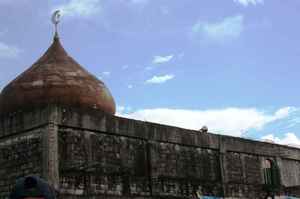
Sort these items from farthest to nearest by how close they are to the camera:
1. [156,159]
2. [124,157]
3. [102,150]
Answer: [156,159], [124,157], [102,150]

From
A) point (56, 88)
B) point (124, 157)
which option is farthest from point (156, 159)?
point (56, 88)

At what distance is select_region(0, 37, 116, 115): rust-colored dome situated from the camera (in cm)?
1683

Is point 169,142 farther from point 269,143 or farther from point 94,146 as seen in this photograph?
point 269,143

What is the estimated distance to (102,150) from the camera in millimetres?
15523

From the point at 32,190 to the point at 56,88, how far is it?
1485 centimetres

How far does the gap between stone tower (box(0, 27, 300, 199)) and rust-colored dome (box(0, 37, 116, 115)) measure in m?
0.03

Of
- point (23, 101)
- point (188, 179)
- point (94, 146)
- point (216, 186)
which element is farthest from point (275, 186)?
point (23, 101)


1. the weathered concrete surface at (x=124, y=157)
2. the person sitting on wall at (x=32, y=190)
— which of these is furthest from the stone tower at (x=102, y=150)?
the person sitting on wall at (x=32, y=190)

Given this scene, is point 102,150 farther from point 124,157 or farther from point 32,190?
point 32,190

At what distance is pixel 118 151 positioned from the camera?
52.6ft

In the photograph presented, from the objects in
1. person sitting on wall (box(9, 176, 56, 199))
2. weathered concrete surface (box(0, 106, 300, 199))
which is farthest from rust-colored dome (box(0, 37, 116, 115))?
person sitting on wall (box(9, 176, 56, 199))

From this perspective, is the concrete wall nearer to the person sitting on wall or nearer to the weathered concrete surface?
the weathered concrete surface

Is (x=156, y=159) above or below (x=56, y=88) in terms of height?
below

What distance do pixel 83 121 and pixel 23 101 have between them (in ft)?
9.41
